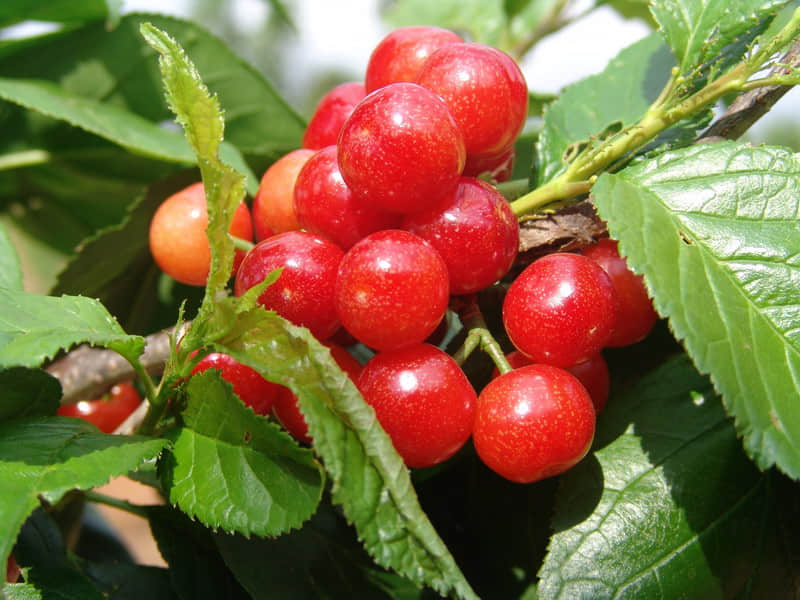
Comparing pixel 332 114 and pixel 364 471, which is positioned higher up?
pixel 332 114

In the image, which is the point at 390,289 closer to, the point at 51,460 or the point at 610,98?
the point at 51,460

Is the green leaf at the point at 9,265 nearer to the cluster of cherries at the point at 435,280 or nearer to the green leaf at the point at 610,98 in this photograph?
the cluster of cherries at the point at 435,280

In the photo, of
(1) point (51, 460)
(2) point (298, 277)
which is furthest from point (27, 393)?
(2) point (298, 277)

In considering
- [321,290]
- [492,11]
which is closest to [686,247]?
[321,290]

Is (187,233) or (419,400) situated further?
(187,233)

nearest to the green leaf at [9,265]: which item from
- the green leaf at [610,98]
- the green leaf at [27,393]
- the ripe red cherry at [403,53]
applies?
the green leaf at [27,393]

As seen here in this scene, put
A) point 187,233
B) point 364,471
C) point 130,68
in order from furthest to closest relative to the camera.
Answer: point 130,68
point 187,233
point 364,471

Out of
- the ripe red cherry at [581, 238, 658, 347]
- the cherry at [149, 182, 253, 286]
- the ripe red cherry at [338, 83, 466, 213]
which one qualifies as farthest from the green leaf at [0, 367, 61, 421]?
the ripe red cherry at [581, 238, 658, 347]

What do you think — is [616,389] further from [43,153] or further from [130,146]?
[43,153]
